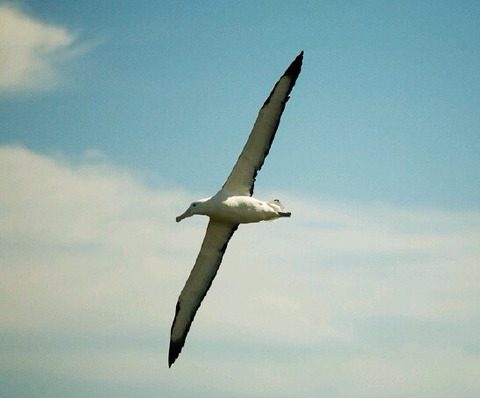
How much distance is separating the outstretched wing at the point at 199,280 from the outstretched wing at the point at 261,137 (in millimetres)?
1154

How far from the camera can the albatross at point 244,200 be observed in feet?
65.2

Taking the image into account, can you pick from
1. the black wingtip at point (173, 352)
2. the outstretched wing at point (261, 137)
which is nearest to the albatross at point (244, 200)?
the outstretched wing at point (261, 137)

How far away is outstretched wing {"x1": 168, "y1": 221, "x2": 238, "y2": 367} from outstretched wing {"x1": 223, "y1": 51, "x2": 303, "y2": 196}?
1154 mm

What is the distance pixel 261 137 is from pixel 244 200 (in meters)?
1.46

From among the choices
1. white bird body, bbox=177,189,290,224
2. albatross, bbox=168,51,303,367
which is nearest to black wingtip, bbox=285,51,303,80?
albatross, bbox=168,51,303,367

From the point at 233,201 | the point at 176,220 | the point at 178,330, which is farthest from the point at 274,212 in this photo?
the point at 178,330

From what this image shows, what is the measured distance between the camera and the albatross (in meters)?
19.9

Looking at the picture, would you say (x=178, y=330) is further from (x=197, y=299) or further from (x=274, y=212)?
(x=274, y=212)

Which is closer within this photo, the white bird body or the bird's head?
the white bird body

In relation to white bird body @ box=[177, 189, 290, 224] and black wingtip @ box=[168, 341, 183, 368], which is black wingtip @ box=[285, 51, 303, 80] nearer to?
white bird body @ box=[177, 189, 290, 224]

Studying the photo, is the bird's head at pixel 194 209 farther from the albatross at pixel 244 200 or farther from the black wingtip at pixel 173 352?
the black wingtip at pixel 173 352

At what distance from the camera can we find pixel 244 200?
20.2m

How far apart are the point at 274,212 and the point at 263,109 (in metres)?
2.30

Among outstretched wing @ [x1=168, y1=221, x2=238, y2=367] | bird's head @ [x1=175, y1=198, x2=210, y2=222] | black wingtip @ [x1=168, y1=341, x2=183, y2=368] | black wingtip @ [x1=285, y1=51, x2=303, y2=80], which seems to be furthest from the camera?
black wingtip @ [x1=168, y1=341, x2=183, y2=368]
